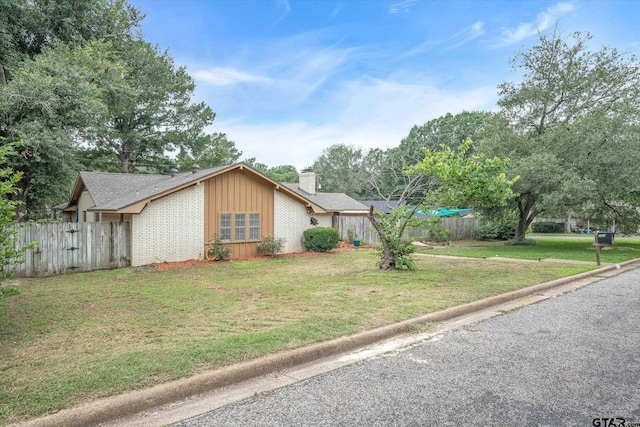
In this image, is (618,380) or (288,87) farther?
(288,87)

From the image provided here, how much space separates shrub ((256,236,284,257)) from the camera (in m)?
15.1

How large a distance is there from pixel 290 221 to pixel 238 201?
8.85 feet

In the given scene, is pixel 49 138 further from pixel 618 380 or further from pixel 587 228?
pixel 587 228

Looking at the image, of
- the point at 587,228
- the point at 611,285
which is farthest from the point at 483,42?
the point at 587,228

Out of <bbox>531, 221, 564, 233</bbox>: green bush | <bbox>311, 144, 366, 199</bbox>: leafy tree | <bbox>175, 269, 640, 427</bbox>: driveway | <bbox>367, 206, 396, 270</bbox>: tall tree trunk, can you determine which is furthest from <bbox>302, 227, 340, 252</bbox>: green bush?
<bbox>311, 144, 366, 199</bbox>: leafy tree

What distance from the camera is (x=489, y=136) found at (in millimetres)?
20094

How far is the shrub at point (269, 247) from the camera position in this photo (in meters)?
15.1

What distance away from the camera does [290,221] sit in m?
16.5

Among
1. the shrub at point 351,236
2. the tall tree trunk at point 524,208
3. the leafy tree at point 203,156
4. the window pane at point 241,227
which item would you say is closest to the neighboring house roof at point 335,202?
the shrub at point 351,236

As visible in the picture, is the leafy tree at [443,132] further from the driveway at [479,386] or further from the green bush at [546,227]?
the driveway at [479,386]

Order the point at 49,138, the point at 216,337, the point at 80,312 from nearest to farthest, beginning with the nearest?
the point at 216,337 < the point at 80,312 < the point at 49,138

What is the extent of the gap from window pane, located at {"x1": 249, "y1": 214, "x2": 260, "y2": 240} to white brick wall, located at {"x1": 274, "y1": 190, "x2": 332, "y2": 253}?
870 mm

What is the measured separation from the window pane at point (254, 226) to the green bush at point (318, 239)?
2373mm

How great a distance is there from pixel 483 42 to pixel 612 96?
740cm
